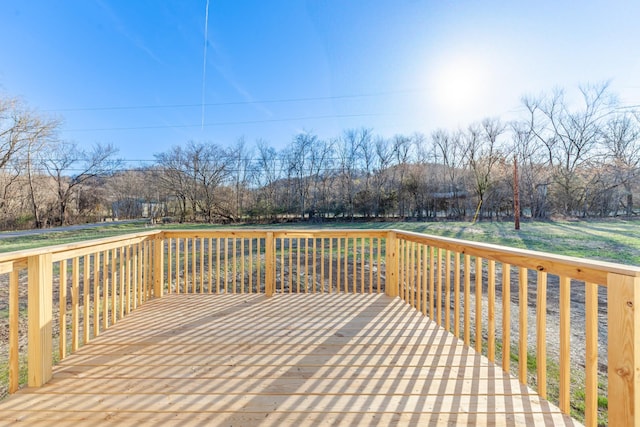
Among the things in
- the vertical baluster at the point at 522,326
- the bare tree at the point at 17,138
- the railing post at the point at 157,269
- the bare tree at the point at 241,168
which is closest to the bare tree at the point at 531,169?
the bare tree at the point at 241,168

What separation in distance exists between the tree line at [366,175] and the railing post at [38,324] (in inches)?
642

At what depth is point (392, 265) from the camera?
334 centimetres

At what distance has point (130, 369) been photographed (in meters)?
1.77

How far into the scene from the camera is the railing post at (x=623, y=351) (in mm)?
938

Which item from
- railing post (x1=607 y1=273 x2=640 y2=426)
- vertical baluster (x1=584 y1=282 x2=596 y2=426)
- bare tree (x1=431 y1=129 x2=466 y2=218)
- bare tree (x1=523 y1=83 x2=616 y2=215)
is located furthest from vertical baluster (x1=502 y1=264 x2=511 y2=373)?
bare tree (x1=523 y1=83 x2=616 y2=215)

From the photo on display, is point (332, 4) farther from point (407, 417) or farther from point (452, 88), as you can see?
point (407, 417)

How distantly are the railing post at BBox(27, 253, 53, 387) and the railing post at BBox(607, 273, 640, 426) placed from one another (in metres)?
2.84

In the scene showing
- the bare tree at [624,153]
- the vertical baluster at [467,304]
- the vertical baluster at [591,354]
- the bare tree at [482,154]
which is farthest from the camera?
the bare tree at [482,154]

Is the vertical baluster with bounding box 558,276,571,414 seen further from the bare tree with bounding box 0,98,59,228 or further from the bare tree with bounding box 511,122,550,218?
the bare tree with bounding box 0,98,59,228

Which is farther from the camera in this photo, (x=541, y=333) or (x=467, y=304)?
(x=467, y=304)

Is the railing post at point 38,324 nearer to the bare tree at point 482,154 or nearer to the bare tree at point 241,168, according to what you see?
the bare tree at point 241,168

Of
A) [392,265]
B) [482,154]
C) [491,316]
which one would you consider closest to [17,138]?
[392,265]

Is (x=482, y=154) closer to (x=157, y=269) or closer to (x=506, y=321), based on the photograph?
(x=506, y=321)

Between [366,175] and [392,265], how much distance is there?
16141mm
